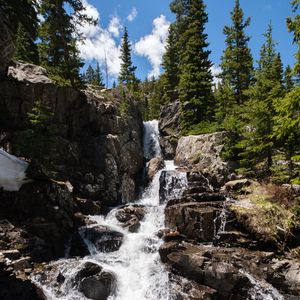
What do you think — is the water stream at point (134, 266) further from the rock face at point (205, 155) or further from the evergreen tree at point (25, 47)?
the evergreen tree at point (25, 47)

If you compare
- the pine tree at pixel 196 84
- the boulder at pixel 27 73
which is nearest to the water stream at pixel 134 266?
the boulder at pixel 27 73

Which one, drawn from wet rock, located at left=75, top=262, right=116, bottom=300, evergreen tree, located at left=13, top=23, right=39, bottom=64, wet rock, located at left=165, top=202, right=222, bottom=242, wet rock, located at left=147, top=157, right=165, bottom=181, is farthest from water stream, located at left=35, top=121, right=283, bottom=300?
evergreen tree, located at left=13, top=23, right=39, bottom=64

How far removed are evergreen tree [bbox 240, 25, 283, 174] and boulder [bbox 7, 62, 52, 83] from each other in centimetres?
1715

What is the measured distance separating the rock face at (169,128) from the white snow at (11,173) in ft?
71.3

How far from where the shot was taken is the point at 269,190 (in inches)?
781

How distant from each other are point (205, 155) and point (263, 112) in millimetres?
8107

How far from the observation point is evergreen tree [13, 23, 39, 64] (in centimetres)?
3297

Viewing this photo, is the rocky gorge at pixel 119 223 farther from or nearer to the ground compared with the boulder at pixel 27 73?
nearer to the ground

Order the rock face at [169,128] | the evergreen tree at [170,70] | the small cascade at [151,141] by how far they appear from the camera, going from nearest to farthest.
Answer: the rock face at [169,128] < the small cascade at [151,141] < the evergreen tree at [170,70]

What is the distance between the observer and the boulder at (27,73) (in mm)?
24406

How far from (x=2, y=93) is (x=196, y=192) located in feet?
55.0

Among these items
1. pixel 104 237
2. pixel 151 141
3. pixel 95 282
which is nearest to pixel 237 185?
pixel 104 237

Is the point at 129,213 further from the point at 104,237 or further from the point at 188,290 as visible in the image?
the point at 188,290

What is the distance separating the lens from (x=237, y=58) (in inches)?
1479
